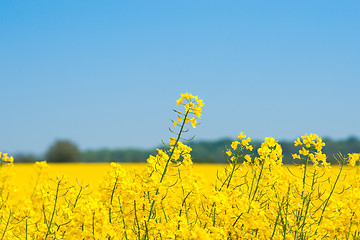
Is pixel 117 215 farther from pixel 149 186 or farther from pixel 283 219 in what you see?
pixel 283 219

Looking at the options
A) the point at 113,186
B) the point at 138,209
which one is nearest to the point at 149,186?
the point at 138,209

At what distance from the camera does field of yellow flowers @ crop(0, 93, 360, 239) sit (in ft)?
13.1

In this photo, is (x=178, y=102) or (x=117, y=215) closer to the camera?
(x=178, y=102)

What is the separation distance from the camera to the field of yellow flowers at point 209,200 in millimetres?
4004

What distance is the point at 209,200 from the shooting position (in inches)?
158

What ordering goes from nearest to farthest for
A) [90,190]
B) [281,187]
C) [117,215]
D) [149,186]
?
[149,186] < [281,187] < [117,215] < [90,190]

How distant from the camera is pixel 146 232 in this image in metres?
4.02

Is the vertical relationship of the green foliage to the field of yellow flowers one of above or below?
above

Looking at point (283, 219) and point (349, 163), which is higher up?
point (349, 163)

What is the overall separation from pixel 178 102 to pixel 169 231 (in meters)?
1.15

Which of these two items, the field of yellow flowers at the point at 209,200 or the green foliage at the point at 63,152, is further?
the green foliage at the point at 63,152

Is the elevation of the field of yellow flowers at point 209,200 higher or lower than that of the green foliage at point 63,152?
lower

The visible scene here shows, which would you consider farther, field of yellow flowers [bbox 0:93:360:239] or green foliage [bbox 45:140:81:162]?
green foliage [bbox 45:140:81:162]

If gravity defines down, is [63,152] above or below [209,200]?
above
